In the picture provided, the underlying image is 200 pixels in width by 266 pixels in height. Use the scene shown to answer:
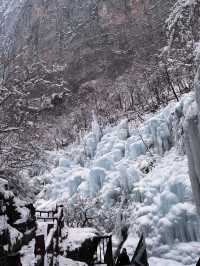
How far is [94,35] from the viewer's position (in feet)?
149

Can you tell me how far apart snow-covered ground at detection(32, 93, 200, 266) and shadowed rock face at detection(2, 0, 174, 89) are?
17513 millimetres

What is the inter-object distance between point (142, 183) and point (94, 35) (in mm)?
31526

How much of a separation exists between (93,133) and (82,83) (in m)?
16.4

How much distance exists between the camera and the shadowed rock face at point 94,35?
138 ft

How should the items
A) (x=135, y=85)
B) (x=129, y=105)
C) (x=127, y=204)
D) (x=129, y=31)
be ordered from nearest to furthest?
1. (x=127, y=204)
2. (x=129, y=105)
3. (x=135, y=85)
4. (x=129, y=31)

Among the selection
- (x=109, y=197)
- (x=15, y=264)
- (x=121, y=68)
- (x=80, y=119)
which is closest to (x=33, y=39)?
(x=121, y=68)

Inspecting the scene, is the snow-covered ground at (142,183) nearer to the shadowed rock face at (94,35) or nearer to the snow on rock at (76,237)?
the snow on rock at (76,237)

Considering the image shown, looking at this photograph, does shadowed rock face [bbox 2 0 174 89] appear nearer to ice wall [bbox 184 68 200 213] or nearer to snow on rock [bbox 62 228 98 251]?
snow on rock [bbox 62 228 98 251]

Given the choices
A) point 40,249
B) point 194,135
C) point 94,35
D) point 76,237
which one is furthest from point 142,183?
point 94,35

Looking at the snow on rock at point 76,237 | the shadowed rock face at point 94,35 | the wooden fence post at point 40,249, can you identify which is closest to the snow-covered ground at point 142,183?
the snow on rock at point 76,237

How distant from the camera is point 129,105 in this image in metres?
33.8

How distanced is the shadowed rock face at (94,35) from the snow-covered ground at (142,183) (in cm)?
1751

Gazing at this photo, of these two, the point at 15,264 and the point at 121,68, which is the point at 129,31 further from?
the point at 15,264

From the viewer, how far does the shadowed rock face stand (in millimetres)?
41938
